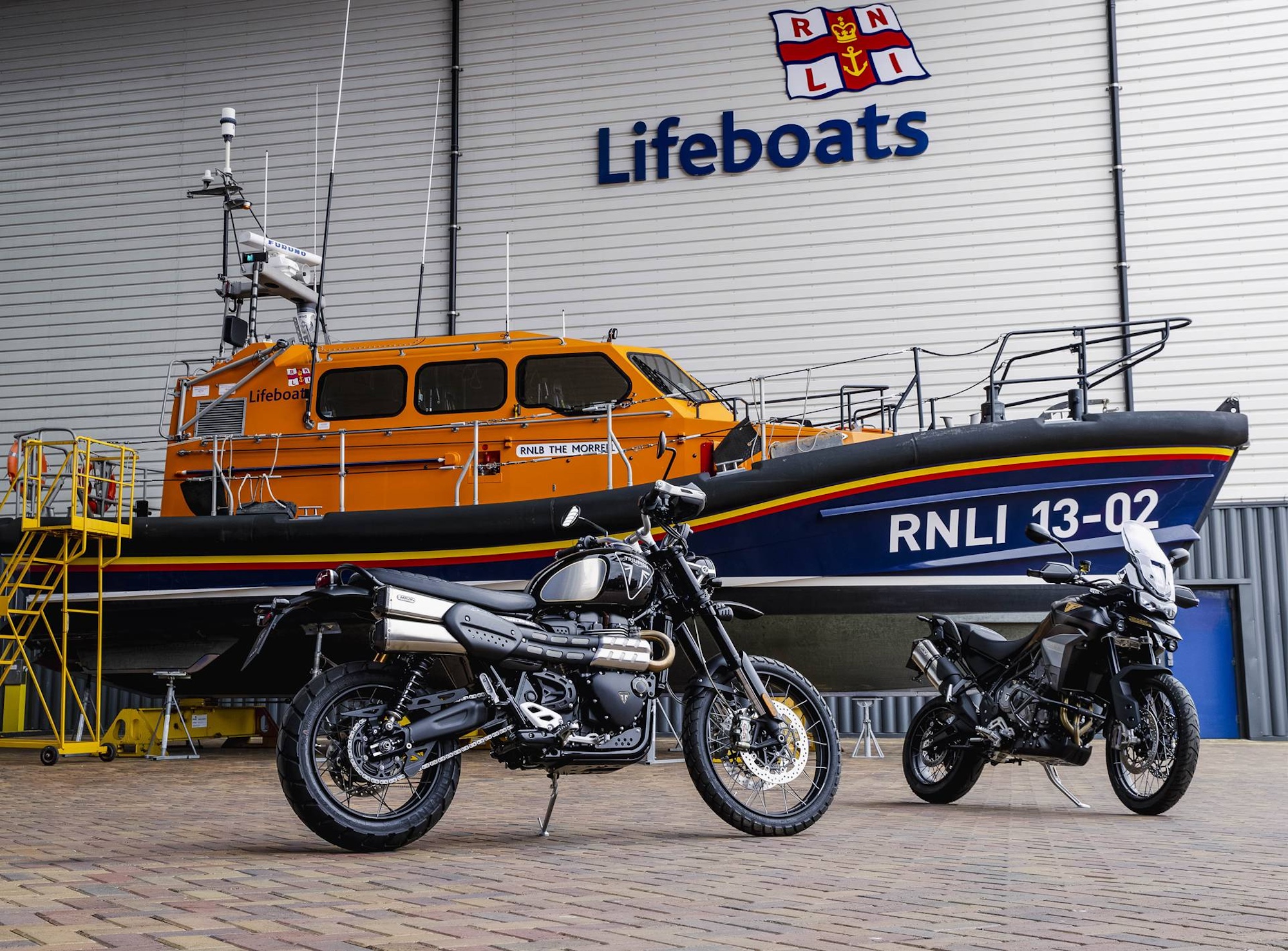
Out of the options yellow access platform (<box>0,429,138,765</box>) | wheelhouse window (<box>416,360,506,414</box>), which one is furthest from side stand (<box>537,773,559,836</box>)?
yellow access platform (<box>0,429,138,765</box>)

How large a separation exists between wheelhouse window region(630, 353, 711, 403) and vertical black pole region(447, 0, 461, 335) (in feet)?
16.2

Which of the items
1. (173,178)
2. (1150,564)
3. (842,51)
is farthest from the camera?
(173,178)

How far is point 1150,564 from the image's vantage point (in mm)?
5090

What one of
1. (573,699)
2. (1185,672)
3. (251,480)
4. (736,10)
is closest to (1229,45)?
(736,10)

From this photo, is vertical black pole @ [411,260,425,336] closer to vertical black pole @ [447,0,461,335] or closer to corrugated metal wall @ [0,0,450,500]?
corrugated metal wall @ [0,0,450,500]

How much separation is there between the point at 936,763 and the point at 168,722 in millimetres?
5960

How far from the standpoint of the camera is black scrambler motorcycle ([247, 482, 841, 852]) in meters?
3.72

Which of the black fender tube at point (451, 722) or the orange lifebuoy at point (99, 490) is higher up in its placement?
the orange lifebuoy at point (99, 490)

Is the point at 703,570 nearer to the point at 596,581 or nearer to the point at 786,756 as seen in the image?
the point at 596,581

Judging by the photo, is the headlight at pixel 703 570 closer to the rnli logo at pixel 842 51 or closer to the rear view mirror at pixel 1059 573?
the rear view mirror at pixel 1059 573

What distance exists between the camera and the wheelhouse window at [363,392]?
8.44 meters

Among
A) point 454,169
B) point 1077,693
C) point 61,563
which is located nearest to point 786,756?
point 1077,693

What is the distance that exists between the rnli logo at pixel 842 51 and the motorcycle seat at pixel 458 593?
32.7ft

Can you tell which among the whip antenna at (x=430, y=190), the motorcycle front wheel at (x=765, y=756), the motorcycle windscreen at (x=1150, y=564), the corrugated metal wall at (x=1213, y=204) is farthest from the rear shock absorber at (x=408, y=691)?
the corrugated metal wall at (x=1213, y=204)
